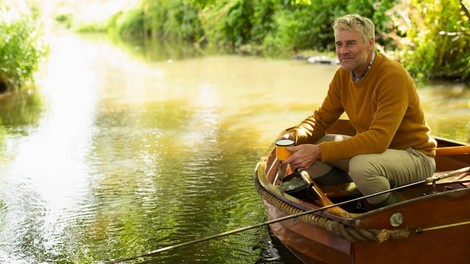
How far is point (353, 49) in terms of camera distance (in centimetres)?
393

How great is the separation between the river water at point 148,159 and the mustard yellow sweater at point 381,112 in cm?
105

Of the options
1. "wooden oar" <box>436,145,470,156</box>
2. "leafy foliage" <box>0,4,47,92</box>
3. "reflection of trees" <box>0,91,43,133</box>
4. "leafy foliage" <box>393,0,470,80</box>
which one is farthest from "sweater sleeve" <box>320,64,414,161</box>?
"leafy foliage" <box>0,4,47,92</box>

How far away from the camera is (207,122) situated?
9.65 metres

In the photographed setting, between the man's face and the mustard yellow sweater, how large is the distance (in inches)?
2.9

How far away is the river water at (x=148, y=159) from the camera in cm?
499

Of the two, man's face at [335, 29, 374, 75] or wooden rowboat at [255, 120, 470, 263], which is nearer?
wooden rowboat at [255, 120, 470, 263]

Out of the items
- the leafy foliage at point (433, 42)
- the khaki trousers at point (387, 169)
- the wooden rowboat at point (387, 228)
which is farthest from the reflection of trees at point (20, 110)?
the leafy foliage at point (433, 42)

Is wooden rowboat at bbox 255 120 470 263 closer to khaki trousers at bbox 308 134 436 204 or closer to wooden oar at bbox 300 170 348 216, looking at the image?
wooden oar at bbox 300 170 348 216

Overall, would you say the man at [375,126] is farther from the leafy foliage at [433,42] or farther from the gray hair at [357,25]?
the leafy foliage at [433,42]

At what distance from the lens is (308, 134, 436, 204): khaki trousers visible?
3.81 metres

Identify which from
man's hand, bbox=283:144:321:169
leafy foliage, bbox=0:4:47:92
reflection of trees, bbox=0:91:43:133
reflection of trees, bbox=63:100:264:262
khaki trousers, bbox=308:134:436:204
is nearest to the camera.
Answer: khaki trousers, bbox=308:134:436:204

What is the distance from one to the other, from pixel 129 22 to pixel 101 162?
32.1 m

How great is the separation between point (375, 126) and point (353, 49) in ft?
1.58

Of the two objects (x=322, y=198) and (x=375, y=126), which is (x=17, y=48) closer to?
(x=322, y=198)
